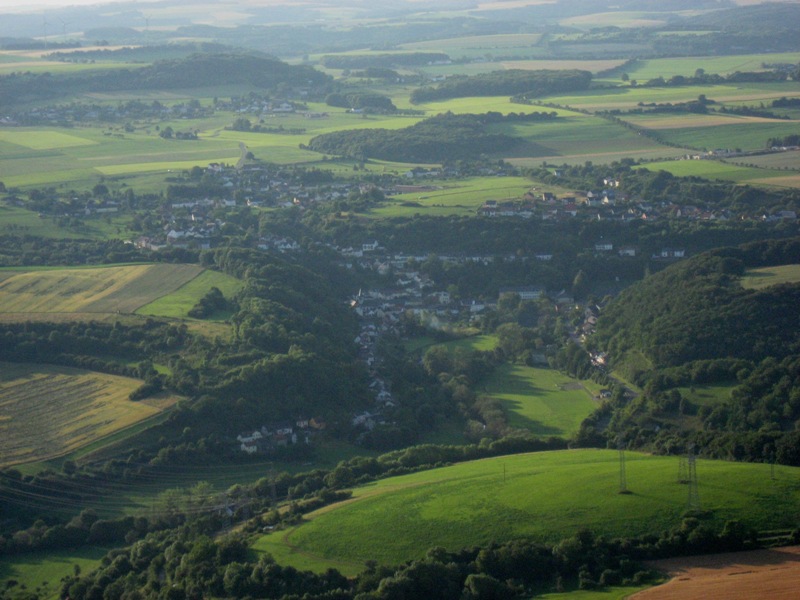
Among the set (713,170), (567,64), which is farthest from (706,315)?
(567,64)

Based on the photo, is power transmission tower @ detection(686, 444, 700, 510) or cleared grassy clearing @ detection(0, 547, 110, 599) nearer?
power transmission tower @ detection(686, 444, 700, 510)

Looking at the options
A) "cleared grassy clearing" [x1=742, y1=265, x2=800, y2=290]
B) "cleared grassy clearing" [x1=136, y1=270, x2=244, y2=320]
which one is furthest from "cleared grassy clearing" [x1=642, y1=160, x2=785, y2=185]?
"cleared grassy clearing" [x1=136, y1=270, x2=244, y2=320]

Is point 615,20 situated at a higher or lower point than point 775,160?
higher

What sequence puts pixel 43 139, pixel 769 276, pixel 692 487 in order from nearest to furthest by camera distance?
pixel 692 487 < pixel 769 276 < pixel 43 139

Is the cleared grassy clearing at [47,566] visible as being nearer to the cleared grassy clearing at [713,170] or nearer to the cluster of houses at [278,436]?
the cluster of houses at [278,436]

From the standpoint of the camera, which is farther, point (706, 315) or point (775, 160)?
point (775, 160)

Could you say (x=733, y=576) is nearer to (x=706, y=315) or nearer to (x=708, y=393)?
(x=708, y=393)

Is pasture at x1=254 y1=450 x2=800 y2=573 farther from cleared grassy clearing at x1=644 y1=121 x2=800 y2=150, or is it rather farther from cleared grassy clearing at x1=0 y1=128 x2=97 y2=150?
cleared grassy clearing at x1=0 y1=128 x2=97 y2=150
